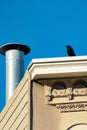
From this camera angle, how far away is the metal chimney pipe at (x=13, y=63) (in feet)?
84.7

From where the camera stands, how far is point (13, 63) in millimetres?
26734

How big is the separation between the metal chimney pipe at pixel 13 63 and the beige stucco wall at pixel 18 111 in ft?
14.5

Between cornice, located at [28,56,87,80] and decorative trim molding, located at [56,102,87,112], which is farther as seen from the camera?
decorative trim molding, located at [56,102,87,112]

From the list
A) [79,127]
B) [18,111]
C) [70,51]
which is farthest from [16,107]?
[70,51]

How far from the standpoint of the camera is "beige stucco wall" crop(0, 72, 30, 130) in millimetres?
19266

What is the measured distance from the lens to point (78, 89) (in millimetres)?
19062

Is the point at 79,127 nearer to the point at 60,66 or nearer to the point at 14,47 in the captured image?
the point at 60,66

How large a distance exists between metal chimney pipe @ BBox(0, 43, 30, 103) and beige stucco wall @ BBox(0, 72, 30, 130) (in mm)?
4406

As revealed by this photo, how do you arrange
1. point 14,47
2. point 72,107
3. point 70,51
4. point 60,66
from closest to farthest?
point 60,66 < point 72,107 < point 70,51 < point 14,47

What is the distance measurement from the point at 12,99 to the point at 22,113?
81 cm

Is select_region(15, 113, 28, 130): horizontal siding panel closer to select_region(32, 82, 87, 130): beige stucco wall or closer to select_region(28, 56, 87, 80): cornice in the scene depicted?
select_region(32, 82, 87, 130): beige stucco wall

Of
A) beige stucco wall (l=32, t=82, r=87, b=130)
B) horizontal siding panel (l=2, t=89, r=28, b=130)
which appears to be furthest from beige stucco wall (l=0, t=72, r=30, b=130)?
beige stucco wall (l=32, t=82, r=87, b=130)

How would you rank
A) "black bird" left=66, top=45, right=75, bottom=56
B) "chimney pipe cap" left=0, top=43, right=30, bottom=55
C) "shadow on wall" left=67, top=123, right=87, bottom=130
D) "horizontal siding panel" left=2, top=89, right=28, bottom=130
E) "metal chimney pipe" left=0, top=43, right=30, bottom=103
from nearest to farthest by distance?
1. "shadow on wall" left=67, top=123, right=87, bottom=130
2. "horizontal siding panel" left=2, top=89, right=28, bottom=130
3. "black bird" left=66, top=45, right=75, bottom=56
4. "metal chimney pipe" left=0, top=43, right=30, bottom=103
5. "chimney pipe cap" left=0, top=43, right=30, bottom=55

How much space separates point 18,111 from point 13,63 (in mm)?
6881
